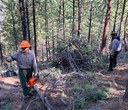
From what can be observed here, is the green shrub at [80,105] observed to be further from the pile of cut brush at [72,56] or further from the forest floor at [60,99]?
the pile of cut brush at [72,56]

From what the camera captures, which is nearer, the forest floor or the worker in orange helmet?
the forest floor

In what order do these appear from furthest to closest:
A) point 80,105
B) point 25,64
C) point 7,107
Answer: point 25,64, point 7,107, point 80,105

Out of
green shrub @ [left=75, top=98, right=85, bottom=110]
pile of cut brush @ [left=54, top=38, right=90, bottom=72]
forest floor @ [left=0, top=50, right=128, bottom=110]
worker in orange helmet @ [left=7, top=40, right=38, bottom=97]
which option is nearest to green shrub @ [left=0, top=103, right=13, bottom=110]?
forest floor @ [left=0, top=50, right=128, bottom=110]

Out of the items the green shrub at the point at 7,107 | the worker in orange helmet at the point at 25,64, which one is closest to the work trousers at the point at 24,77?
the worker in orange helmet at the point at 25,64

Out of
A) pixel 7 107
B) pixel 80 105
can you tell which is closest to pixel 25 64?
pixel 7 107

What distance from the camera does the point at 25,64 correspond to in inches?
316

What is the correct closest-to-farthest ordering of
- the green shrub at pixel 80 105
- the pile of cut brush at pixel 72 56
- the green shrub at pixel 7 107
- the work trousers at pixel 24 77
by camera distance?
1. the green shrub at pixel 80 105
2. the green shrub at pixel 7 107
3. the work trousers at pixel 24 77
4. the pile of cut brush at pixel 72 56

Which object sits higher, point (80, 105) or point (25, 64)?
point (25, 64)

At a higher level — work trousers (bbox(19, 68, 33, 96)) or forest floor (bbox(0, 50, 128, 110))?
work trousers (bbox(19, 68, 33, 96))

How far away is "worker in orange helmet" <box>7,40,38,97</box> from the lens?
7887mm

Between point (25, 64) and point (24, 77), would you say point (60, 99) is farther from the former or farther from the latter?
point (25, 64)

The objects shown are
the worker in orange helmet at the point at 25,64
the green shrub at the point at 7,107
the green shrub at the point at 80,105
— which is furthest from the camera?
the worker in orange helmet at the point at 25,64

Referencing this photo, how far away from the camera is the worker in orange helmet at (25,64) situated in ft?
25.9

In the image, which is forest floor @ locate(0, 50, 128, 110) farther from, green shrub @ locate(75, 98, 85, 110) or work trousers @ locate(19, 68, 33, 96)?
work trousers @ locate(19, 68, 33, 96)
